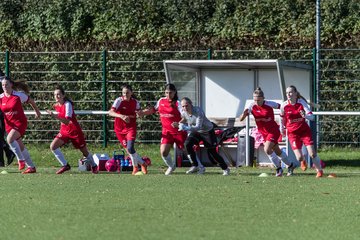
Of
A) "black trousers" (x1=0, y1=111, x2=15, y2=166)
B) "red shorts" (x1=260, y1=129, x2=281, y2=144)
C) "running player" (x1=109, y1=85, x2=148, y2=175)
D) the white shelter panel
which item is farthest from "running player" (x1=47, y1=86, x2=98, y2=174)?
the white shelter panel

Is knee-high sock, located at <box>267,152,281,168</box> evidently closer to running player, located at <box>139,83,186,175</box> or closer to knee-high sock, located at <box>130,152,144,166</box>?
running player, located at <box>139,83,186,175</box>

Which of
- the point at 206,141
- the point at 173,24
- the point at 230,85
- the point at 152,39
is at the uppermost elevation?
the point at 173,24

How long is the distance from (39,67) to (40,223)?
1743 cm

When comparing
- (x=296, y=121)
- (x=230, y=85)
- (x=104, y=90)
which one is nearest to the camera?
(x=296, y=121)

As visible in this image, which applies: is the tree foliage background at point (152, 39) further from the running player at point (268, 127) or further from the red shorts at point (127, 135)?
the red shorts at point (127, 135)

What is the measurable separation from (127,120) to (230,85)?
4259 millimetres

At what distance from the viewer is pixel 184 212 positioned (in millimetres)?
12992

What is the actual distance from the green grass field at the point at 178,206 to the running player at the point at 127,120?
3.34ft

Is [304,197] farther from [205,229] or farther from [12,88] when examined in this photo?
[12,88]

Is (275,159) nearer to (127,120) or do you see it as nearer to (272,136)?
(272,136)

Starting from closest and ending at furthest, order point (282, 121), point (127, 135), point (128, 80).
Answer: point (282, 121)
point (127, 135)
point (128, 80)

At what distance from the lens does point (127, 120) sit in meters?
21.7

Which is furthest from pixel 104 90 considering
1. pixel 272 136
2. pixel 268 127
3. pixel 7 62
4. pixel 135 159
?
pixel 272 136

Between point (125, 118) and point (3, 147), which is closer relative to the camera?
point (125, 118)
